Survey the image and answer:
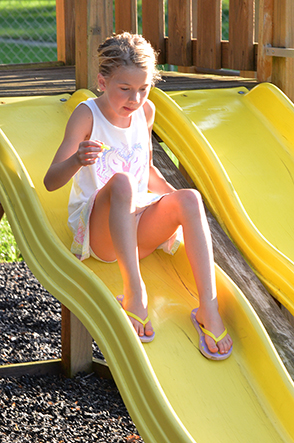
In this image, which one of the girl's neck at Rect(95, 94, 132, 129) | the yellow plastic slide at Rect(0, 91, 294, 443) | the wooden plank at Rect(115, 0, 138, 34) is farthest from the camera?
the wooden plank at Rect(115, 0, 138, 34)

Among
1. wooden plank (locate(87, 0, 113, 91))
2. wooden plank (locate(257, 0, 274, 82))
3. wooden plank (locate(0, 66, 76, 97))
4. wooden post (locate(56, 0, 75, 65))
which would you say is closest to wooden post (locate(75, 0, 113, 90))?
wooden plank (locate(87, 0, 113, 91))

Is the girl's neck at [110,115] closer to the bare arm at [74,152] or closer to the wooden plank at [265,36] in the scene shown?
the bare arm at [74,152]

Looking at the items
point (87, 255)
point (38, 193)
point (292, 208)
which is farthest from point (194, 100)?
point (87, 255)

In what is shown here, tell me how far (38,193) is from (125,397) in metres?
1.07

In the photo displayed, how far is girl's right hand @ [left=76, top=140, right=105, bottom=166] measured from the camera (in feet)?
6.28

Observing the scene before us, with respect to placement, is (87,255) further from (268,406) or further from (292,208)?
(292,208)

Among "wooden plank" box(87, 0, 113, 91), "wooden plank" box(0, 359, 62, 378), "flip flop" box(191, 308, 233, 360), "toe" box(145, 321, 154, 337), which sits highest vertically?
"wooden plank" box(87, 0, 113, 91)

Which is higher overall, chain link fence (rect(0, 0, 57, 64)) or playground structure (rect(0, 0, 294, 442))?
chain link fence (rect(0, 0, 57, 64))

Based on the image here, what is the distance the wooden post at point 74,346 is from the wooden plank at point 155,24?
2.54m

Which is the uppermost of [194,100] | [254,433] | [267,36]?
[267,36]

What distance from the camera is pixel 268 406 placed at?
1907 millimetres

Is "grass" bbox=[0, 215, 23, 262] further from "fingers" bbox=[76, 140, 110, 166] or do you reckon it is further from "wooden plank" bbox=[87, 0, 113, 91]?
"fingers" bbox=[76, 140, 110, 166]

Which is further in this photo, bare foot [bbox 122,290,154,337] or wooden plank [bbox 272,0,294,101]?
wooden plank [bbox 272,0,294,101]

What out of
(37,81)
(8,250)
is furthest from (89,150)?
(8,250)
